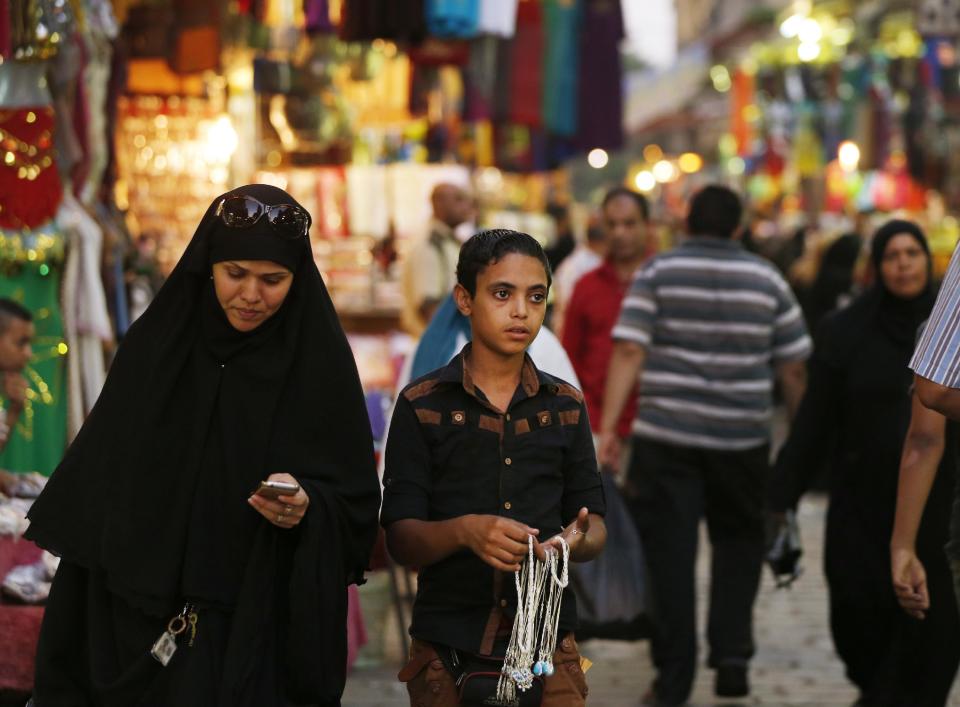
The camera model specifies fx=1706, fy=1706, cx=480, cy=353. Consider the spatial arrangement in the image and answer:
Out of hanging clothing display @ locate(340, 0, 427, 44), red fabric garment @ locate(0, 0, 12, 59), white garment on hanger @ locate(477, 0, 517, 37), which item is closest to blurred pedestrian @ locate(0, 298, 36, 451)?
red fabric garment @ locate(0, 0, 12, 59)

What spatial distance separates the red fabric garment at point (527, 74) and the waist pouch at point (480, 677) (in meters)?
9.83

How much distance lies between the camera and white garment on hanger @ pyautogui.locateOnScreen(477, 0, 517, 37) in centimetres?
1042

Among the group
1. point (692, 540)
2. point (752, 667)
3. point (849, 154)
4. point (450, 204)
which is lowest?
point (752, 667)

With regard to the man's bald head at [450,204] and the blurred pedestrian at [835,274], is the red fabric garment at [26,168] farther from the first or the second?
the blurred pedestrian at [835,274]

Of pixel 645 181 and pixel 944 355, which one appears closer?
pixel 944 355

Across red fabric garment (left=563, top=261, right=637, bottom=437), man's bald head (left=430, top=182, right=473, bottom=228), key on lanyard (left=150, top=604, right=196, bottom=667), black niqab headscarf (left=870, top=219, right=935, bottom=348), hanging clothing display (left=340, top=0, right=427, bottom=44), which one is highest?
hanging clothing display (left=340, top=0, right=427, bottom=44)

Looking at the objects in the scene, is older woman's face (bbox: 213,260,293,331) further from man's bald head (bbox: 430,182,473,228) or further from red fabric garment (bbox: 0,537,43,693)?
man's bald head (bbox: 430,182,473,228)

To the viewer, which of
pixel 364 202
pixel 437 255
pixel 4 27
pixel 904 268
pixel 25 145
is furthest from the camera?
pixel 364 202

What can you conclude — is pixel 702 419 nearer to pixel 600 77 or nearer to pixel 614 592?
pixel 614 592

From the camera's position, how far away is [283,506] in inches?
139

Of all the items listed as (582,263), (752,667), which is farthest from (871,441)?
(582,263)

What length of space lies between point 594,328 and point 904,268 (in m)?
1.96

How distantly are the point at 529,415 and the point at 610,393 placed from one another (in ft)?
10.1

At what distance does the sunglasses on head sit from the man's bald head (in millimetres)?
5728
